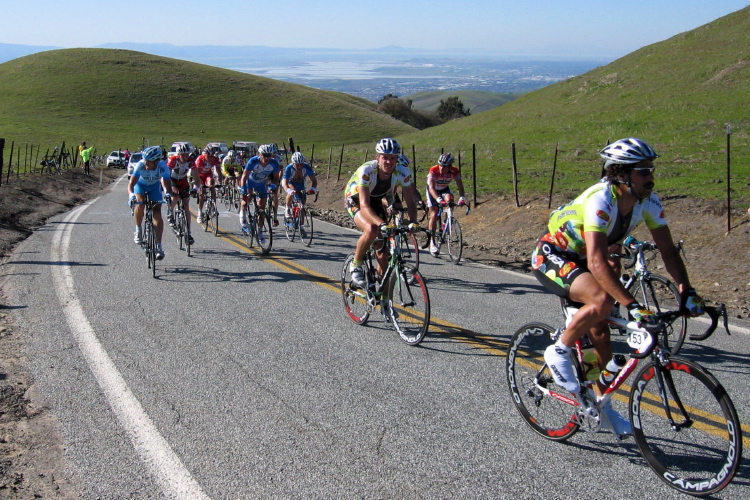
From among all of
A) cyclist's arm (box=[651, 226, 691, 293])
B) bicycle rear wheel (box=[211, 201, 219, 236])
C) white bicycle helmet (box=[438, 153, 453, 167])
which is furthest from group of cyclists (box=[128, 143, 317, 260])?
cyclist's arm (box=[651, 226, 691, 293])

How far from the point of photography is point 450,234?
1212 centimetres

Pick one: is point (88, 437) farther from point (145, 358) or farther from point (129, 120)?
point (129, 120)

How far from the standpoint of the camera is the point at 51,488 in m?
4.06

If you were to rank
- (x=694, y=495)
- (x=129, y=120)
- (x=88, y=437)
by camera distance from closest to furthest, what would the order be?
(x=694, y=495) → (x=88, y=437) → (x=129, y=120)

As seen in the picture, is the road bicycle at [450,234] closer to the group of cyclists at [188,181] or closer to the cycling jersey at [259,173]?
the group of cyclists at [188,181]

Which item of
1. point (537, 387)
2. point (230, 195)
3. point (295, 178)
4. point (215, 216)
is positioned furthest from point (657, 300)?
point (230, 195)

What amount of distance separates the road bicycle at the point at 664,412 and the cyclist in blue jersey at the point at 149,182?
8428 millimetres

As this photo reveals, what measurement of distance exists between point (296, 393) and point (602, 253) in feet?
9.19

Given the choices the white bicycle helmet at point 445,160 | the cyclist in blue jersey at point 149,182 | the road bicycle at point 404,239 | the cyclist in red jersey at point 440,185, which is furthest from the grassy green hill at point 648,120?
the cyclist in blue jersey at point 149,182

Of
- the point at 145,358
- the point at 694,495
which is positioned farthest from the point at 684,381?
the point at 145,358

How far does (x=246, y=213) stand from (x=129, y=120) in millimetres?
87709

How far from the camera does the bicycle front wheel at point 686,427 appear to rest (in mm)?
3654

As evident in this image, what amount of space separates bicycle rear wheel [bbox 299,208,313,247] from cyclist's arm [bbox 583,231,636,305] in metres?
10.2

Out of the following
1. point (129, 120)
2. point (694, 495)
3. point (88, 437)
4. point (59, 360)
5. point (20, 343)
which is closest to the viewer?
point (694, 495)
